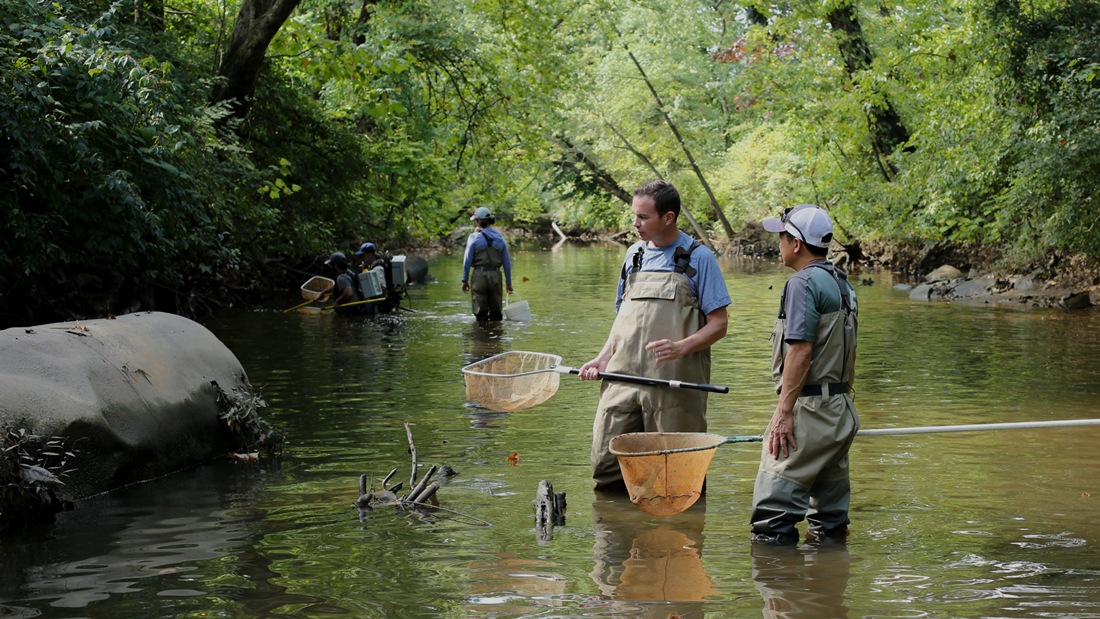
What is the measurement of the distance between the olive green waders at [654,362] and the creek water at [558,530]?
1.95 feet

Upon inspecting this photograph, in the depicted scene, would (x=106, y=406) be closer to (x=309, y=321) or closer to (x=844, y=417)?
(x=844, y=417)

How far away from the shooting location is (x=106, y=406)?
6.48 m

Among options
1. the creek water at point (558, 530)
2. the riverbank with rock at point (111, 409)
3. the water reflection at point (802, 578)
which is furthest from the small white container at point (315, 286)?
the water reflection at point (802, 578)

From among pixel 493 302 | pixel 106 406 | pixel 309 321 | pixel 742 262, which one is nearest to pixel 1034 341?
pixel 493 302

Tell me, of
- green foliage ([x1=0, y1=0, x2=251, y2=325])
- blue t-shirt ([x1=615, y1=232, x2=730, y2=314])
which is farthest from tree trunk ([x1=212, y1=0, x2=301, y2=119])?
blue t-shirt ([x1=615, y1=232, x2=730, y2=314])

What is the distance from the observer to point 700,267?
581 cm

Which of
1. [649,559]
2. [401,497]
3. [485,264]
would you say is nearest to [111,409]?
[401,497]

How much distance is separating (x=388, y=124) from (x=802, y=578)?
17.8 metres

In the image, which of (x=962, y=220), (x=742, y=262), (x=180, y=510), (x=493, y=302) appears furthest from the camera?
(x=742, y=262)

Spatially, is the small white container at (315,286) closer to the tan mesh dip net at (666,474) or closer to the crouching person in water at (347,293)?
the crouching person in water at (347,293)

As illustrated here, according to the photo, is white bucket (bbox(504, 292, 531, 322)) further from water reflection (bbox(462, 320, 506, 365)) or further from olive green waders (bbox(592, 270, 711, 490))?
olive green waders (bbox(592, 270, 711, 490))

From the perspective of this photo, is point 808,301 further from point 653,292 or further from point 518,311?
point 518,311

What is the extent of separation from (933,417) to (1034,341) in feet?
20.6

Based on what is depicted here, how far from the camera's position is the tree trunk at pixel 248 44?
1497 centimetres
